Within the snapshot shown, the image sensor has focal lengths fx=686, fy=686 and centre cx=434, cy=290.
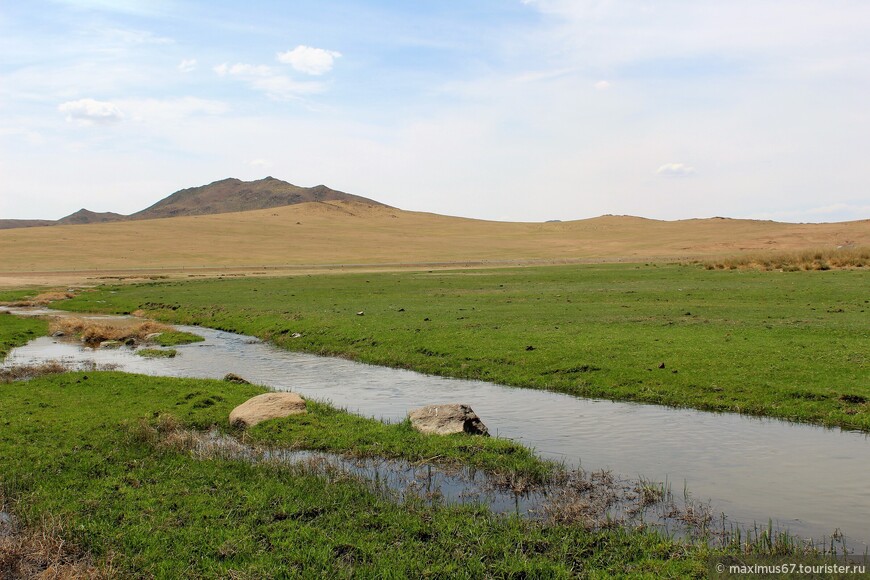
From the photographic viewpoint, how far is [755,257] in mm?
65812

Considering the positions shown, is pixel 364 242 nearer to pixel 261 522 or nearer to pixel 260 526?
pixel 261 522

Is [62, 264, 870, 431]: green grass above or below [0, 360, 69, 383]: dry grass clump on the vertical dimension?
above

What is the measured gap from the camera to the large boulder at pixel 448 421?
16.0 meters

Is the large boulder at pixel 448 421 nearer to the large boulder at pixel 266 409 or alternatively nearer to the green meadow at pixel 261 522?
the green meadow at pixel 261 522

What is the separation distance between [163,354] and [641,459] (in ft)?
76.5

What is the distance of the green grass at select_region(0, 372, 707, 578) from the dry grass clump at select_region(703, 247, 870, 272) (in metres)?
55.9

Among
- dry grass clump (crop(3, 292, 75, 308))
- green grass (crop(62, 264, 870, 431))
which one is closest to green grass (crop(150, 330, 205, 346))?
green grass (crop(62, 264, 870, 431))

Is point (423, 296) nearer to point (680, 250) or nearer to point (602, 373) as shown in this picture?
point (602, 373)

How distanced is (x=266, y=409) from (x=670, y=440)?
9939mm

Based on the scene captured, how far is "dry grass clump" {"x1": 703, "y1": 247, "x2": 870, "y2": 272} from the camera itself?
2330 inches

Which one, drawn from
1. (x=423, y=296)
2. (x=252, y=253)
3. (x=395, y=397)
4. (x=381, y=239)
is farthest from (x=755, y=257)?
(x=381, y=239)

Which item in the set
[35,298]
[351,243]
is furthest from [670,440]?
[351,243]

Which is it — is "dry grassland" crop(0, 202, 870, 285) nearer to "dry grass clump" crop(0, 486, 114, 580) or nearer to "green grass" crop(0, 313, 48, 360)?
"green grass" crop(0, 313, 48, 360)

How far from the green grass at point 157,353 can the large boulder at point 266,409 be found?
1434 cm
